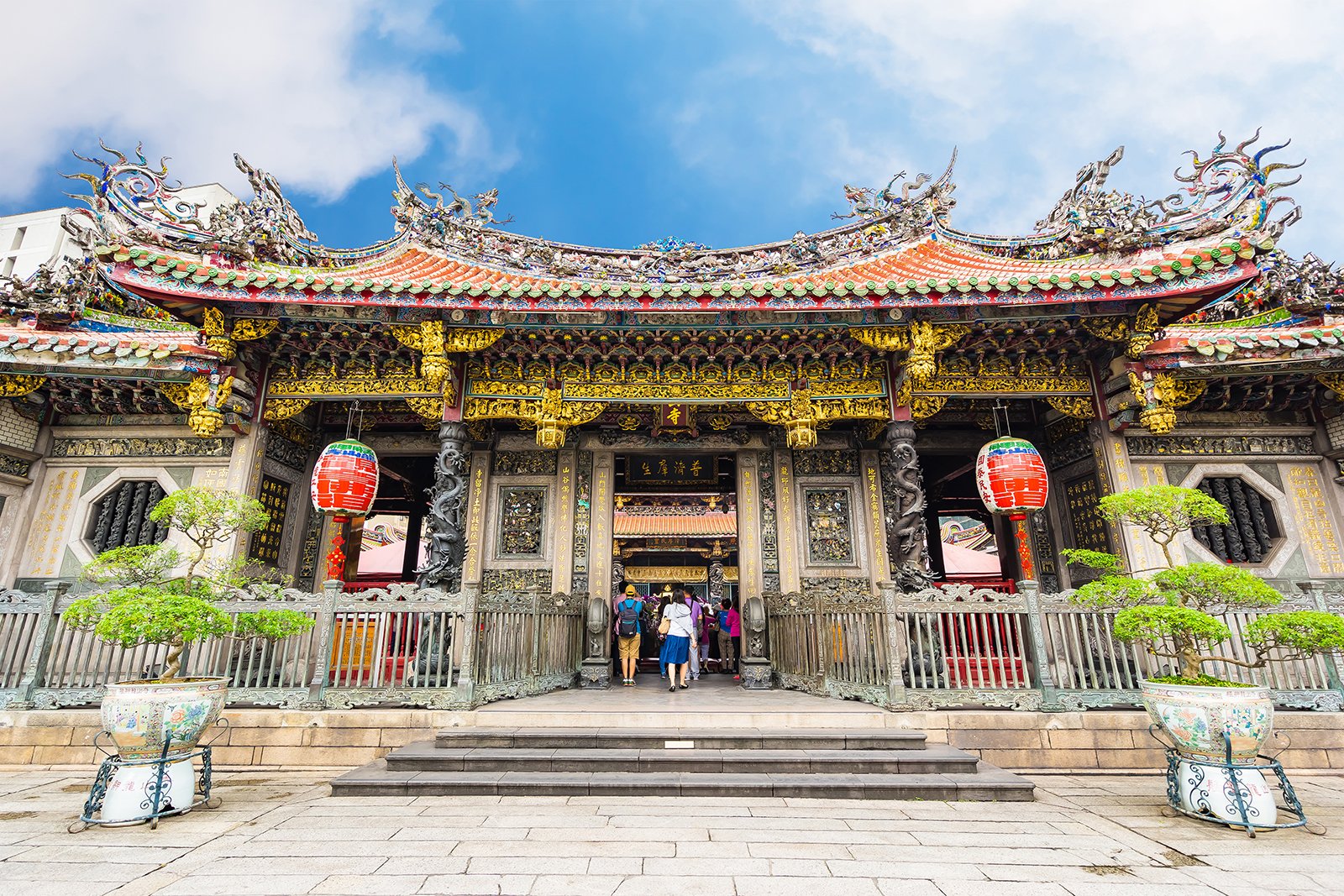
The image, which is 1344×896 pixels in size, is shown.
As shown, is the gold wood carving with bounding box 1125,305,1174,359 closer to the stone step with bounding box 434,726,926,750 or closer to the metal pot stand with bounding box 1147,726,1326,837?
the metal pot stand with bounding box 1147,726,1326,837

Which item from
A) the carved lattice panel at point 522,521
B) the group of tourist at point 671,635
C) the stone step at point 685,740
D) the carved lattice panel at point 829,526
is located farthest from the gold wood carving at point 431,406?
the carved lattice panel at point 829,526

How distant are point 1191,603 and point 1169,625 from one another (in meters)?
1.44

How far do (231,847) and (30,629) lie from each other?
4.43m

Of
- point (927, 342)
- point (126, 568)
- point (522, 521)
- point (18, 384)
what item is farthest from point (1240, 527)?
point (18, 384)

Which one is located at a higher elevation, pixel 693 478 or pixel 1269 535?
pixel 693 478

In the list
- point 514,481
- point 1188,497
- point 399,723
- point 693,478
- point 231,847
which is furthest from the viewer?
point 693,478

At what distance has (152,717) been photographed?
4199 mm

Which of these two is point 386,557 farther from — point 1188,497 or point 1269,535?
point 1269,535

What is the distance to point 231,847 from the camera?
357 centimetres

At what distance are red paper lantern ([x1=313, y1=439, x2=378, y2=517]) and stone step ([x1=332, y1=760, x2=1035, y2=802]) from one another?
10.8 ft

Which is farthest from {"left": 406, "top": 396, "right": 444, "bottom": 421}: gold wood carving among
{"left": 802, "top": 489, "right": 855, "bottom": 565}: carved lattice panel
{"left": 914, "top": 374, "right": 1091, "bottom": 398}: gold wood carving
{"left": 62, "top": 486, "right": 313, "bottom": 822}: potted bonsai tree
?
{"left": 914, "top": 374, "right": 1091, "bottom": 398}: gold wood carving

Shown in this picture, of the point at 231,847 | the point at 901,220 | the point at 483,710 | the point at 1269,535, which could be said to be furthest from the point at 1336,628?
the point at 901,220

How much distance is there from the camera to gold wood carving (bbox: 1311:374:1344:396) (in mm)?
7664

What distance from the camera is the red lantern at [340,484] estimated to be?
7105mm
